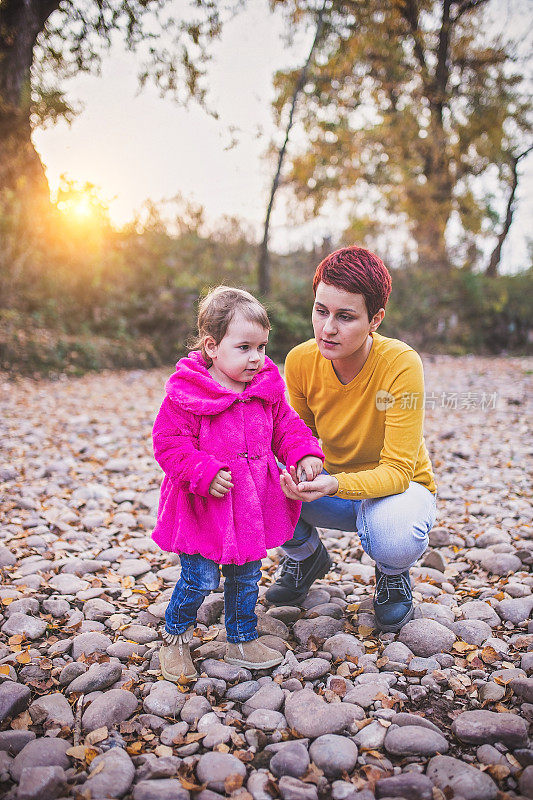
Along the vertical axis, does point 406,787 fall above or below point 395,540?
below

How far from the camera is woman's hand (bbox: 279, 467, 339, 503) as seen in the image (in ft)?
6.00

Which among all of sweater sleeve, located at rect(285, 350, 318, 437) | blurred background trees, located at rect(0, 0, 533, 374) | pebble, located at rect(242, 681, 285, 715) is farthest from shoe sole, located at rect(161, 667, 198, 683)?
blurred background trees, located at rect(0, 0, 533, 374)

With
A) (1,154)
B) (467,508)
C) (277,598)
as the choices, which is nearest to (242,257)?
(1,154)

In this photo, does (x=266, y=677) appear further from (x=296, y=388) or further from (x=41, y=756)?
(x=296, y=388)

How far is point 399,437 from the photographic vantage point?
80.2 inches

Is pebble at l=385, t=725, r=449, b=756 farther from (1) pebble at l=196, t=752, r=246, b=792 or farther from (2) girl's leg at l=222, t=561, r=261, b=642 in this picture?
(2) girl's leg at l=222, t=561, r=261, b=642

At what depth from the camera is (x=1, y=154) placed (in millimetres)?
7887

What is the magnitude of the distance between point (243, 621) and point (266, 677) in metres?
0.19

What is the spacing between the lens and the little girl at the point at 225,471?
71.1 inches

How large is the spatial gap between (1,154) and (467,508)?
25.6 feet

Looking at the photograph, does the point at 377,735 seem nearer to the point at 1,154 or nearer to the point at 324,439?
the point at 324,439

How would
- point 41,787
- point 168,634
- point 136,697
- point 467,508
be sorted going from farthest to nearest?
1. point 467,508
2. point 168,634
3. point 136,697
4. point 41,787

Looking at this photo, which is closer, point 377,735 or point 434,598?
point 377,735

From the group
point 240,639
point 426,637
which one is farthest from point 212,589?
point 426,637
